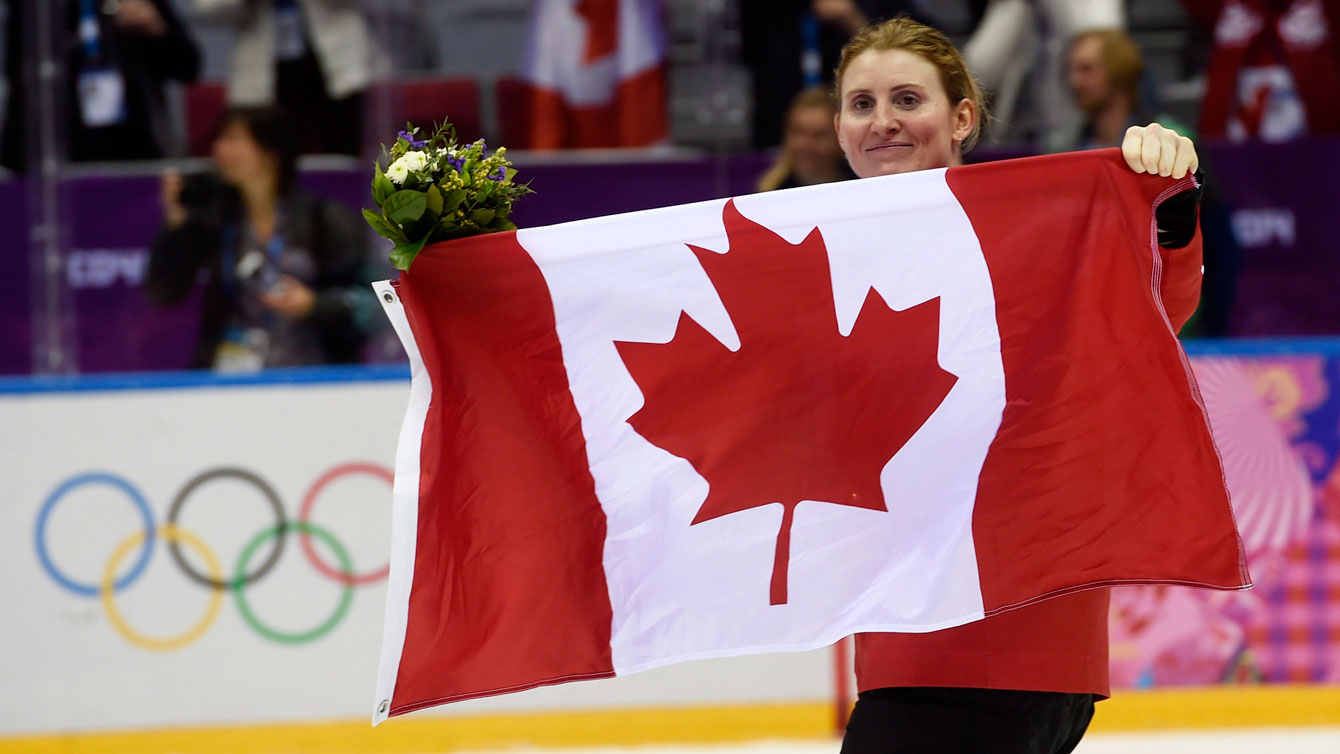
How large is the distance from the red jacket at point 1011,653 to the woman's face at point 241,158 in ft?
13.2

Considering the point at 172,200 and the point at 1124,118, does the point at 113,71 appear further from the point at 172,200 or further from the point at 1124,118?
the point at 1124,118

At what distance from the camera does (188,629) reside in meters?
5.17

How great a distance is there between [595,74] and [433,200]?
4.14 meters

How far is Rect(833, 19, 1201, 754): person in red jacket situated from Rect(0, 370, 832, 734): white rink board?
278 cm

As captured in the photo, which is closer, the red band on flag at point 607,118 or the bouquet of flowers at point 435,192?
the bouquet of flowers at point 435,192

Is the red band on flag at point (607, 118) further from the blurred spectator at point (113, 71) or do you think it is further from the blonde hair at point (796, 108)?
the blurred spectator at point (113, 71)

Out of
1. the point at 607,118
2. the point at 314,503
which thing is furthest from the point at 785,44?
the point at 314,503

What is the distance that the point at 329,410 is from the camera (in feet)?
17.6

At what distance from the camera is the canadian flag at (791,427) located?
101 inches

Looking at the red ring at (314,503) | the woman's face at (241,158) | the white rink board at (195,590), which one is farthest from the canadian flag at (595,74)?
the red ring at (314,503)

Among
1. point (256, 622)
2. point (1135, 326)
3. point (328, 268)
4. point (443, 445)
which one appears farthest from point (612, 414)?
point (328, 268)

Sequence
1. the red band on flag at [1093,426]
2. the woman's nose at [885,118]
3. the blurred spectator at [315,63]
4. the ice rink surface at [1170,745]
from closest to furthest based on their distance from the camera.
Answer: the red band on flag at [1093,426] → the woman's nose at [885,118] → the ice rink surface at [1170,745] → the blurred spectator at [315,63]

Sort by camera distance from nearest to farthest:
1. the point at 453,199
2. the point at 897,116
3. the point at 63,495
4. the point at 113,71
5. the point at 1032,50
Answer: the point at 897,116 < the point at 453,199 < the point at 63,495 < the point at 1032,50 < the point at 113,71

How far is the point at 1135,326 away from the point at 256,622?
334 centimetres
